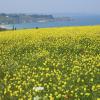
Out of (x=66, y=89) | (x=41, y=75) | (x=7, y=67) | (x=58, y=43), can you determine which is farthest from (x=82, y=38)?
(x=66, y=89)

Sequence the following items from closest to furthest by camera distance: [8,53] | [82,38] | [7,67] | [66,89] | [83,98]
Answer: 1. [83,98]
2. [66,89]
3. [7,67]
4. [8,53]
5. [82,38]

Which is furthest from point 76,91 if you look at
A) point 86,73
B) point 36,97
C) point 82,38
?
point 82,38

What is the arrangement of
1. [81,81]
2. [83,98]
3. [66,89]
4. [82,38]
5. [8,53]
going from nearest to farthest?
[83,98] < [66,89] < [81,81] < [8,53] < [82,38]

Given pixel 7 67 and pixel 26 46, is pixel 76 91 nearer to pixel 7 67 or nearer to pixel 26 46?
pixel 7 67

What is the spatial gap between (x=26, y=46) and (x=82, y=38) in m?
3.11

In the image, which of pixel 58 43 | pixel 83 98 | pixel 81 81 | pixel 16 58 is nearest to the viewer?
pixel 83 98

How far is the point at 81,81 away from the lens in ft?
34.0

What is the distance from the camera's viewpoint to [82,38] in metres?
20.5

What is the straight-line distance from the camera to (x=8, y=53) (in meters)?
17.4

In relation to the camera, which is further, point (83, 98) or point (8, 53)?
point (8, 53)

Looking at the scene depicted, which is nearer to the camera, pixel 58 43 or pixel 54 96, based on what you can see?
pixel 54 96

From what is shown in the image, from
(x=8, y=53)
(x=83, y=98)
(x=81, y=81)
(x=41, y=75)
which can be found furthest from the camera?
(x=8, y=53)

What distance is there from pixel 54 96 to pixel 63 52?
7048 millimetres

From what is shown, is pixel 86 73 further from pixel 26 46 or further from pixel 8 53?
pixel 26 46
